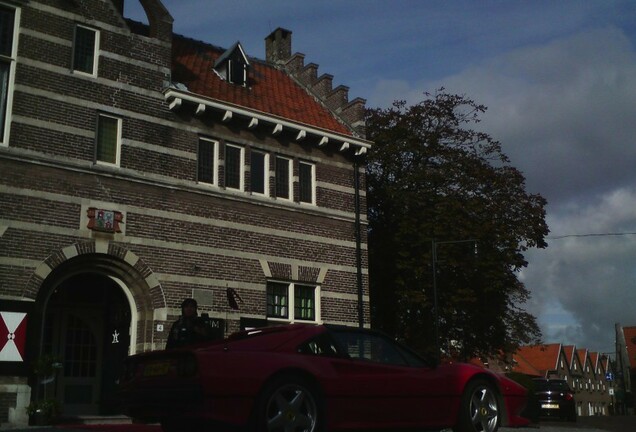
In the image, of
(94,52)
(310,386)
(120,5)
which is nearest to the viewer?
(310,386)

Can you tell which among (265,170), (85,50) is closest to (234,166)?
(265,170)

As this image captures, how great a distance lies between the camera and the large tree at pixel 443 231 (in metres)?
23.7

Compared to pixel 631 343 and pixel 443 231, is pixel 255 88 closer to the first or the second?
pixel 443 231

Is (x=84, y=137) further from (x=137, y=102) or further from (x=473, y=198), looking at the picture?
(x=473, y=198)

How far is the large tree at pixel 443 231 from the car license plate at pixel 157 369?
1660cm

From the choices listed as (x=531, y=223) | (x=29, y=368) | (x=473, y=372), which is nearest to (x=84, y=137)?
(x=29, y=368)

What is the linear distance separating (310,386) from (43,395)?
9.57 metres

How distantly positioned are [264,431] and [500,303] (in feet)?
67.2

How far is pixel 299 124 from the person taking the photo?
19.3 metres

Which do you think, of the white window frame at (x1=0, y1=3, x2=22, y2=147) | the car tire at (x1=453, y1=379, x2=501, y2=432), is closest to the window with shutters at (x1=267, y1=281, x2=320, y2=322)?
the white window frame at (x1=0, y1=3, x2=22, y2=147)

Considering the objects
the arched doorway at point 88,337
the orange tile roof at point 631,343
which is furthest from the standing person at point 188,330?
the orange tile roof at point 631,343

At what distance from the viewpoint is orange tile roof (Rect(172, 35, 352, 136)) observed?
18.8 m

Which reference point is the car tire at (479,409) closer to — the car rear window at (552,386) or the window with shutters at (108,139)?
the window with shutters at (108,139)

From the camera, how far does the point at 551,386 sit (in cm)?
2459
